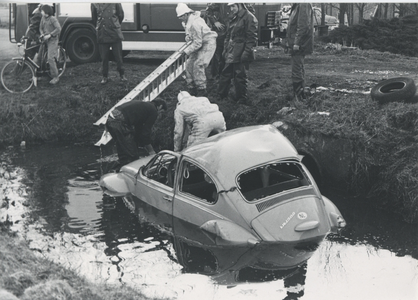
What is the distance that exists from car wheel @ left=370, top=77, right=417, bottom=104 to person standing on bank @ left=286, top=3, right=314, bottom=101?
142cm

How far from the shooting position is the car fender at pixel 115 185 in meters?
9.85

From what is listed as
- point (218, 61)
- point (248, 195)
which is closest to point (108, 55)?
point (218, 61)

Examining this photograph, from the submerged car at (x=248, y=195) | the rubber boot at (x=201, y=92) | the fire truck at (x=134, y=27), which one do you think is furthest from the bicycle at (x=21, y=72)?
the submerged car at (x=248, y=195)

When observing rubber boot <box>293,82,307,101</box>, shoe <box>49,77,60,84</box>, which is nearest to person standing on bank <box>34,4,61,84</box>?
shoe <box>49,77,60,84</box>

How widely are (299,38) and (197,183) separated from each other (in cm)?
399

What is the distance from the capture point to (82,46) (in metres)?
13.1

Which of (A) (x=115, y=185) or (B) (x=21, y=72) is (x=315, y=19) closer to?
(A) (x=115, y=185)

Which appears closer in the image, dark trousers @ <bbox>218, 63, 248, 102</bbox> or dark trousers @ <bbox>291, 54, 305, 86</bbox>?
dark trousers @ <bbox>291, 54, 305, 86</bbox>

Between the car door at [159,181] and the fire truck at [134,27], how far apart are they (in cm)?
261

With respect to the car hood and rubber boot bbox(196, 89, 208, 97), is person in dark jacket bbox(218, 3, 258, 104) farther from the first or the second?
the car hood

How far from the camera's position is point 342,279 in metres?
7.31

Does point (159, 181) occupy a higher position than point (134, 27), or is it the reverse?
point (134, 27)

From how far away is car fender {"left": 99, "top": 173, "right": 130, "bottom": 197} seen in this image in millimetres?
9852

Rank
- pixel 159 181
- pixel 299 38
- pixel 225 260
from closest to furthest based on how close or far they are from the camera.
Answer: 1. pixel 225 260
2. pixel 159 181
3. pixel 299 38
